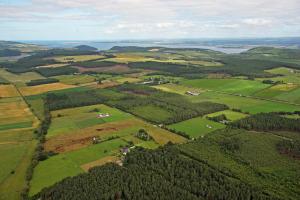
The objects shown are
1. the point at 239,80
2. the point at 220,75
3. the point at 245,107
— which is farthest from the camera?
the point at 220,75

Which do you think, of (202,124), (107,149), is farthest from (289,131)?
(107,149)

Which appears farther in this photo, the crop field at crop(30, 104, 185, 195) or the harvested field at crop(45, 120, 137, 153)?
the harvested field at crop(45, 120, 137, 153)

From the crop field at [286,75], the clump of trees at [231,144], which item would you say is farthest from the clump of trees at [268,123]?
the crop field at [286,75]

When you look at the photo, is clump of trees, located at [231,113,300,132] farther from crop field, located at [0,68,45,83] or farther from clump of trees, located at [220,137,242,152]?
crop field, located at [0,68,45,83]

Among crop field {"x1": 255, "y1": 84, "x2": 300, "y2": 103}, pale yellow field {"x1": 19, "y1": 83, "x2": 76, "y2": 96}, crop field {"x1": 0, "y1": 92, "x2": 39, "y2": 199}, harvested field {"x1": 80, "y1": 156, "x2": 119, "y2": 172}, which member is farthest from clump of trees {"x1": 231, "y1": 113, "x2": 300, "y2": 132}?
pale yellow field {"x1": 19, "y1": 83, "x2": 76, "y2": 96}

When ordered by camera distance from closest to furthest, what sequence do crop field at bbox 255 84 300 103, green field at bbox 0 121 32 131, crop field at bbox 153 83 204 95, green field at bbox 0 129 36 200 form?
green field at bbox 0 129 36 200, green field at bbox 0 121 32 131, crop field at bbox 255 84 300 103, crop field at bbox 153 83 204 95

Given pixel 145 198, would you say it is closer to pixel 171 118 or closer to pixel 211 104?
pixel 171 118
